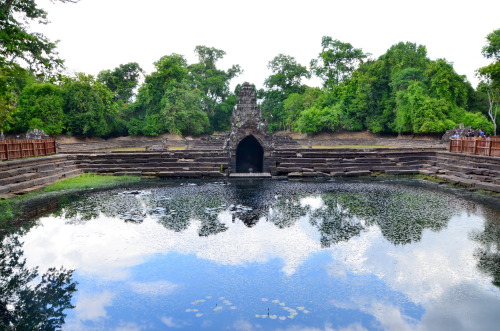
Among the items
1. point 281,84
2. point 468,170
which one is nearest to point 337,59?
point 281,84

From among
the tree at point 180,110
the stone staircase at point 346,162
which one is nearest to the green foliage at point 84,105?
the tree at point 180,110

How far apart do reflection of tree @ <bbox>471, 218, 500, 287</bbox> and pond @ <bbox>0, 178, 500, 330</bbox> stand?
39 millimetres

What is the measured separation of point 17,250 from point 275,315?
6.58m

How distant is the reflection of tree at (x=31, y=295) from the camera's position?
5.09m

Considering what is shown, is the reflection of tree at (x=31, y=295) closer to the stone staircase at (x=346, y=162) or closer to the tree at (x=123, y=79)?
the stone staircase at (x=346, y=162)

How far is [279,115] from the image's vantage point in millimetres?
67000

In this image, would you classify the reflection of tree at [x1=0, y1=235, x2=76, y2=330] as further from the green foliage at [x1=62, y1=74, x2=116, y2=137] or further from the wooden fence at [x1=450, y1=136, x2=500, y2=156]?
the green foliage at [x1=62, y1=74, x2=116, y2=137]

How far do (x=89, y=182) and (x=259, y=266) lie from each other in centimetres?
1397

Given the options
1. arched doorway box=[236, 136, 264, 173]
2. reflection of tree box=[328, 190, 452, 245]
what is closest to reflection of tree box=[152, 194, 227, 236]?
reflection of tree box=[328, 190, 452, 245]

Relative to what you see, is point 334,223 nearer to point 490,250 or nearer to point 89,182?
point 490,250

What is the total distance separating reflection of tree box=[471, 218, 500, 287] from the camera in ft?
22.2

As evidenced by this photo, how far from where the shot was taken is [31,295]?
5.88 meters

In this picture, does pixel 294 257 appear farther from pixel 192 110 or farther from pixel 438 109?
pixel 192 110

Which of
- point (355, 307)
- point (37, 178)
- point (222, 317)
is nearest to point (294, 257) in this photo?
point (355, 307)
